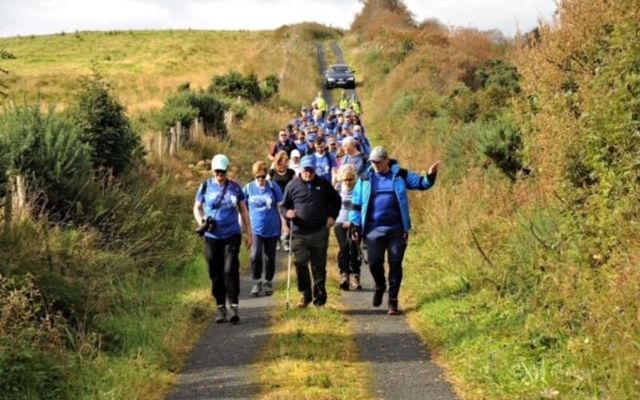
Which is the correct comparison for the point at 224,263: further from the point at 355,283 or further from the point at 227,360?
the point at 355,283

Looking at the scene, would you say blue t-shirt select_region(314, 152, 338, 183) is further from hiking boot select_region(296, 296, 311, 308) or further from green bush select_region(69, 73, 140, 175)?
hiking boot select_region(296, 296, 311, 308)

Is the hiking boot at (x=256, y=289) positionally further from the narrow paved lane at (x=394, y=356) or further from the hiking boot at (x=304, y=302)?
the hiking boot at (x=304, y=302)

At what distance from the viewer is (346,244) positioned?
1152 cm

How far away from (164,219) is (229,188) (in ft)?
14.3

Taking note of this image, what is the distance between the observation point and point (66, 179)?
1114cm

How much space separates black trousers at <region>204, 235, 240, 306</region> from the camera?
9648mm

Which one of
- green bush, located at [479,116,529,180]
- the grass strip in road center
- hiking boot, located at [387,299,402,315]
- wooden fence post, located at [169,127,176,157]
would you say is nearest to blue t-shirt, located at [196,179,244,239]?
the grass strip in road center

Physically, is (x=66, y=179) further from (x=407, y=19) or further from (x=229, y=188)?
(x=407, y=19)

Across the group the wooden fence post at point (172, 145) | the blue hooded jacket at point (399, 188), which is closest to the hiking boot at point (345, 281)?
the blue hooded jacket at point (399, 188)

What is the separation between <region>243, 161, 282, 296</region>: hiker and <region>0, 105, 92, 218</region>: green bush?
241cm

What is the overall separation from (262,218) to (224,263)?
1.65 meters

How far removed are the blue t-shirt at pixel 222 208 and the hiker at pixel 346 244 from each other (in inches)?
91.0

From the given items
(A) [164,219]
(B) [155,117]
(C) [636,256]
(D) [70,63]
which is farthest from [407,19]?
(C) [636,256]

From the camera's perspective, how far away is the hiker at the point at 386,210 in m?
9.72
